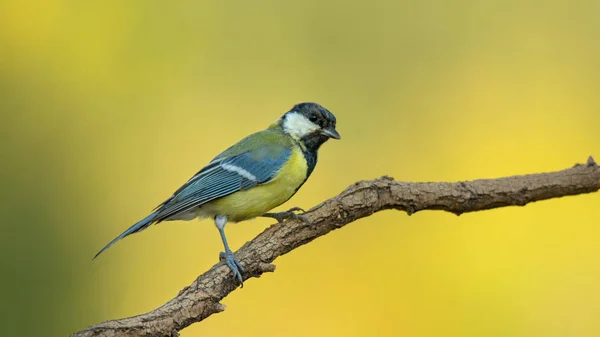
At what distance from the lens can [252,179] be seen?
1848 mm

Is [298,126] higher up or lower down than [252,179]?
higher up

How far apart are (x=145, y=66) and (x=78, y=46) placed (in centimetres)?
28

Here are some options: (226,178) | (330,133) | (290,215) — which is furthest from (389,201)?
(226,178)

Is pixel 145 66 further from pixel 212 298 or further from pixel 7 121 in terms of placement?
pixel 212 298

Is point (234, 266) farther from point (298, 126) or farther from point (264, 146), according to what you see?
point (298, 126)

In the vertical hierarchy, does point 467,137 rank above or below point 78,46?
below

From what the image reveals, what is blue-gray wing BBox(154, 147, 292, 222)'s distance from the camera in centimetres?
180

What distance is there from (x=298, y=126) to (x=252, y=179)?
0.27 meters

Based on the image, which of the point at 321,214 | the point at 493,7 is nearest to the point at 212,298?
the point at 321,214

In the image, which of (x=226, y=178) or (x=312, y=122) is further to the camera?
(x=312, y=122)

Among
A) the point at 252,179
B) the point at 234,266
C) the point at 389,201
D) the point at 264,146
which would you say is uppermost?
the point at 264,146

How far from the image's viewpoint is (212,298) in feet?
4.91

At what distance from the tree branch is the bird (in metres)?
0.11

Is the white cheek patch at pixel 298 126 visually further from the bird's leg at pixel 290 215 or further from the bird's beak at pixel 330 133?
the bird's leg at pixel 290 215
